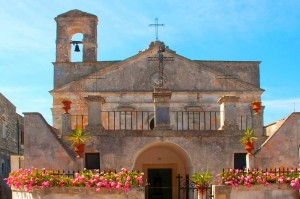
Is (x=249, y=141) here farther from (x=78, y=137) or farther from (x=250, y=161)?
(x=78, y=137)

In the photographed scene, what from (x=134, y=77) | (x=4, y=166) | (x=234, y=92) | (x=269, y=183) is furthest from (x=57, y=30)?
(x=269, y=183)

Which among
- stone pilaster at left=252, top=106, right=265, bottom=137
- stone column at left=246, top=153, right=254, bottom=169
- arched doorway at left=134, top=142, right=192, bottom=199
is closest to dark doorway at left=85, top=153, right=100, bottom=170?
arched doorway at left=134, top=142, right=192, bottom=199

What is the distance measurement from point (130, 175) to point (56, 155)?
329cm

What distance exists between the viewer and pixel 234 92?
106ft

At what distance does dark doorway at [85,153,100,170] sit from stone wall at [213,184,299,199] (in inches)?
166

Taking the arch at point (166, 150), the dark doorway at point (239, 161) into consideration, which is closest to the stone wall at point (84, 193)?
the arch at point (166, 150)

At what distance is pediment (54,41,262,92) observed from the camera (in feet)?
106

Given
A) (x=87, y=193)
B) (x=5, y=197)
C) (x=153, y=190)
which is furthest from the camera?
(x=5, y=197)

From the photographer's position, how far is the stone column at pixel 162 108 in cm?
1692

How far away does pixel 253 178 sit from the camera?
47.8 feet

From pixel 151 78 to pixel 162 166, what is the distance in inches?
530

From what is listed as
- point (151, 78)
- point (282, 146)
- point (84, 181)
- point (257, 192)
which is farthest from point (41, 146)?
point (151, 78)

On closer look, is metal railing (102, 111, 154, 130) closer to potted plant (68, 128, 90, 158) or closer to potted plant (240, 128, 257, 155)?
potted plant (68, 128, 90, 158)

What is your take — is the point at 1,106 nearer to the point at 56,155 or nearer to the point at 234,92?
the point at 234,92
